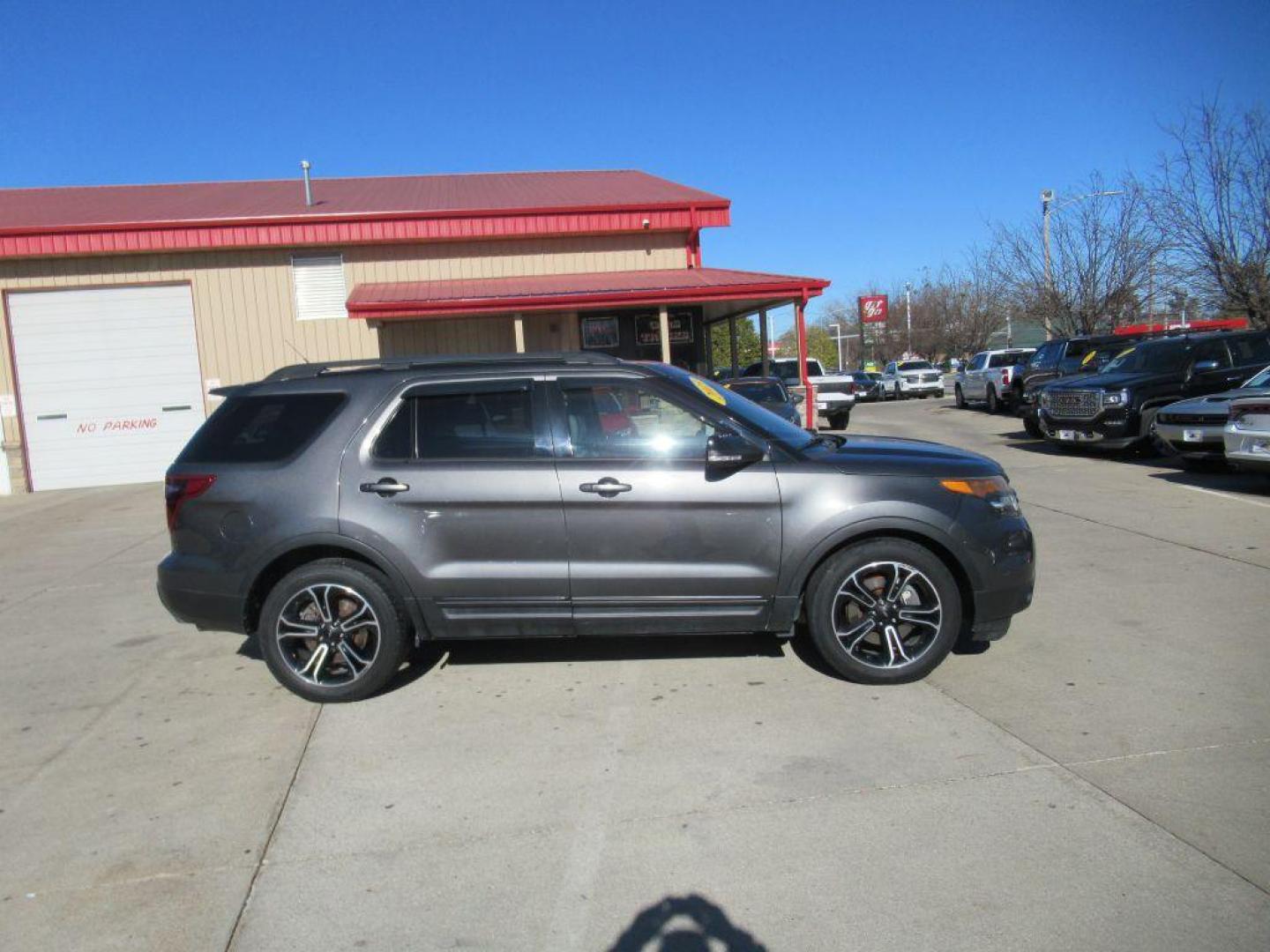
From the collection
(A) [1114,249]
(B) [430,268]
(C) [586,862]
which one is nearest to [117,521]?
(B) [430,268]

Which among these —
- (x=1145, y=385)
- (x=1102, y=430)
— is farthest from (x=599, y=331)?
(x=1145, y=385)

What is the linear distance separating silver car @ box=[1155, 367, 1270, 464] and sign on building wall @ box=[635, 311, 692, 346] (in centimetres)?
982

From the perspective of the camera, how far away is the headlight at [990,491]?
4875mm

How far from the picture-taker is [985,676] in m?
5.03

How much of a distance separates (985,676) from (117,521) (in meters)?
11.2

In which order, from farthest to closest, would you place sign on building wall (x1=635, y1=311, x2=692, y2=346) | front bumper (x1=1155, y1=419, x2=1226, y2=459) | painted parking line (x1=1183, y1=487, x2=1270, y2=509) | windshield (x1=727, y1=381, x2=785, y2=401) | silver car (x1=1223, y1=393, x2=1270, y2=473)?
sign on building wall (x1=635, y1=311, x2=692, y2=346) < windshield (x1=727, y1=381, x2=785, y2=401) < front bumper (x1=1155, y1=419, x2=1226, y2=459) < silver car (x1=1223, y1=393, x2=1270, y2=473) < painted parking line (x1=1183, y1=487, x2=1270, y2=509)

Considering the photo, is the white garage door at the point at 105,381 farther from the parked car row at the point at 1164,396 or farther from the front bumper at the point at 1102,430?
the parked car row at the point at 1164,396

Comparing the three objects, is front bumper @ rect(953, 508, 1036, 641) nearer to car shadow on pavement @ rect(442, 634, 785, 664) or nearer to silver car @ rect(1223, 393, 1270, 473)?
car shadow on pavement @ rect(442, 634, 785, 664)

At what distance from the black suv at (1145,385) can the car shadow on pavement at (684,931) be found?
13.0 meters

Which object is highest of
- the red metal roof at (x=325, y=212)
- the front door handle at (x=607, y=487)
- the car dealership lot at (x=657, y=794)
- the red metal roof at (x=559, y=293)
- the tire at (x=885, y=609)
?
the red metal roof at (x=325, y=212)

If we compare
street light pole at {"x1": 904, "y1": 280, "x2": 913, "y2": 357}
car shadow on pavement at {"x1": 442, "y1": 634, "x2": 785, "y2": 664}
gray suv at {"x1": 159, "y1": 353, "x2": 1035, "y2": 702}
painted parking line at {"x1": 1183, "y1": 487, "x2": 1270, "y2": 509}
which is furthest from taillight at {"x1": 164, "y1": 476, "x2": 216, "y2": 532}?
street light pole at {"x1": 904, "y1": 280, "x2": 913, "y2": 357}

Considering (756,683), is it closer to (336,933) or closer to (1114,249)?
(336,933)

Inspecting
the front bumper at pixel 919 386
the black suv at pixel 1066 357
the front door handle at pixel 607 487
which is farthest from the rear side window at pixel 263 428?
the front bumper at pixel 919 386

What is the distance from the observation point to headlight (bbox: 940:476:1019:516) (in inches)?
192
